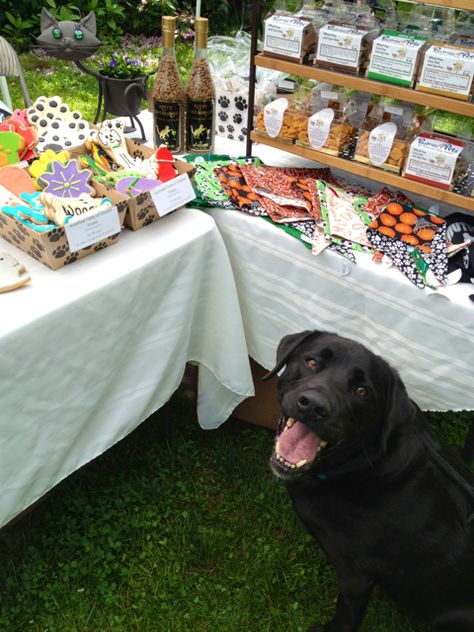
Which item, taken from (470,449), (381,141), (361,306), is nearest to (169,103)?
(381,141)

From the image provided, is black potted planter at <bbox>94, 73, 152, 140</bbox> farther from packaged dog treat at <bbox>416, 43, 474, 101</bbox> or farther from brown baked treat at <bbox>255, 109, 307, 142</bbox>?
packaged dog treat at <bbox>416, 43, 474, 101</bbox>

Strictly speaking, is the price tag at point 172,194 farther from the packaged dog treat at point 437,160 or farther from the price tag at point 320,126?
the packaged dog treat at point 437,160

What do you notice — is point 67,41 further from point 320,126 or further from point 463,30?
point 463,30

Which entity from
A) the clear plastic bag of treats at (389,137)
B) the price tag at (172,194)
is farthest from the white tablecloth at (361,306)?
the clear plastic bag of treats at (389,137)

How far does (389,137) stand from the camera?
159cm

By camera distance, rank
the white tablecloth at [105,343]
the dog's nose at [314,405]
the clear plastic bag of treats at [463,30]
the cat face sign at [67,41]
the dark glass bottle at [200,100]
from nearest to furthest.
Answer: the dog's nose at [314,405]
the white tablecloth at [105,343]
the clear plastic bag of treats at [463,30]
the dark glass bottle at [200,100]
the cat face sign at [67,41]

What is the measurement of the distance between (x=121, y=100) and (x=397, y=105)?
0.91m

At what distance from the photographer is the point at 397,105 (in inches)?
64.1

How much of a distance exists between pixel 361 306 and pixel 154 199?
638mm

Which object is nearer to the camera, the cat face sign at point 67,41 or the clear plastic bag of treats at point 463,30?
the clear plastic bag of treats at point 463,30

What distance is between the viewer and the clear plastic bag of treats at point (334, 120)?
5.59 feet

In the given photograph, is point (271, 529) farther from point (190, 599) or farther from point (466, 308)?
point (466, 308)

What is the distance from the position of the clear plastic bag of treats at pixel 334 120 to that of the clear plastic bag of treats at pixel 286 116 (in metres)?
0.04

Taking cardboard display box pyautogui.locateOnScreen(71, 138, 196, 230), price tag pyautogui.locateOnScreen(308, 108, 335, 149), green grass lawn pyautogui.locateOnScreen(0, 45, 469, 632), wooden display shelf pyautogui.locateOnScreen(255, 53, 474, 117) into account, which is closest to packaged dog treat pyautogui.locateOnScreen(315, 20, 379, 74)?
wooden display shelf pyautogui.locateOnScreen(255, 53, 474, 117)
